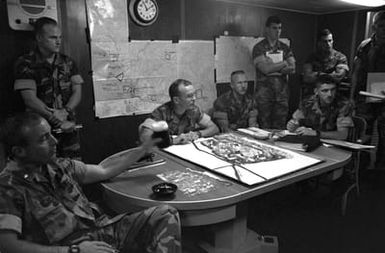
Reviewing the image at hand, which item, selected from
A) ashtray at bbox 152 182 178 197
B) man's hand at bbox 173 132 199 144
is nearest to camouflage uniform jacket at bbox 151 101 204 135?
man's hand at bbox 173 132 199 144

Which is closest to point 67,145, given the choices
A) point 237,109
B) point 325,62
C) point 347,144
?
point 237,109

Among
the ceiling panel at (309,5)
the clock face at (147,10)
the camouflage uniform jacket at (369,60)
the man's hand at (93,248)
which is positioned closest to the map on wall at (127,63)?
the clock face at (147,10)

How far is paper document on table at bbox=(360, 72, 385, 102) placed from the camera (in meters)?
2.83

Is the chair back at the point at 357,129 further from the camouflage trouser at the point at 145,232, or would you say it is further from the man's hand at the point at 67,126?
the man's hand at the point at 67,126

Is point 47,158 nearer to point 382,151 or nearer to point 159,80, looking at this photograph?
point 159,80

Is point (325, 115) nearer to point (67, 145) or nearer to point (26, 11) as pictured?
point (67, 145)

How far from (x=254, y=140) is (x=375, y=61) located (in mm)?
1924

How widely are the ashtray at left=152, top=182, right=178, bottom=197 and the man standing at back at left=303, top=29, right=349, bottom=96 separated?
3.01 m

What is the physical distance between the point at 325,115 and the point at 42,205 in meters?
2.14

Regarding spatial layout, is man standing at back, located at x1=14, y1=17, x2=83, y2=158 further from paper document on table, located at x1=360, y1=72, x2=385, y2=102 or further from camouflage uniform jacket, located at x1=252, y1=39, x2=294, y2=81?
paper document on table, located at x1=360, y1=72, x2=385, y2=102

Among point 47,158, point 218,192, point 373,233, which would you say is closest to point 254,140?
point 218,192

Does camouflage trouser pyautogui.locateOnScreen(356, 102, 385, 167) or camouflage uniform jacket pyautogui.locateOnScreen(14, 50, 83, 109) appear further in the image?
camouflage trouser pyautogui.locateOnScreen(356, 102, 385, 167)

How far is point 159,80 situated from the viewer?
315cm

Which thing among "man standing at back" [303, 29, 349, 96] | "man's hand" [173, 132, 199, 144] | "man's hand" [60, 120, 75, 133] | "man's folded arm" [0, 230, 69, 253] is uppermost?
"man standing at back" [303, 29, 349, 96]
